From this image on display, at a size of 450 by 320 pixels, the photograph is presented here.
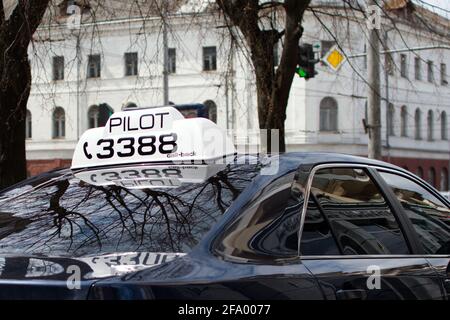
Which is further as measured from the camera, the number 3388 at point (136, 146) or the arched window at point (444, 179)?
the arched window at point (444, 179)

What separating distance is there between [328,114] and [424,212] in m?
35.2

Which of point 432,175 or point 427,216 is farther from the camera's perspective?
point 432,175

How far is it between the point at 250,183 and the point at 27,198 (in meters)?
1.15

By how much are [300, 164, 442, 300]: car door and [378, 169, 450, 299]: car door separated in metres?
0.09

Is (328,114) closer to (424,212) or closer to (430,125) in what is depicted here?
(430,125)

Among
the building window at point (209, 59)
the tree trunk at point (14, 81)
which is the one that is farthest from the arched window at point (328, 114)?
the tree trunk at point (14, 81)

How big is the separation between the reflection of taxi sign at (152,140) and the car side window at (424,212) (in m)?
0.91

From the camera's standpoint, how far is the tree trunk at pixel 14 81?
6.85 m

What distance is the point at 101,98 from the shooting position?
38906mm

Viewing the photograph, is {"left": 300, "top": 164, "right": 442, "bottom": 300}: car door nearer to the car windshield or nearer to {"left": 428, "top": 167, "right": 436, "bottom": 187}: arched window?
the car windshield

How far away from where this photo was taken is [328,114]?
125 feet

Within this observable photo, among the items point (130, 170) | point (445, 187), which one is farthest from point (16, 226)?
point (445, 187)

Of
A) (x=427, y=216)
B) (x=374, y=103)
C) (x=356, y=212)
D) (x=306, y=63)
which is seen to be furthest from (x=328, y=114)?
(x=356, y=212)

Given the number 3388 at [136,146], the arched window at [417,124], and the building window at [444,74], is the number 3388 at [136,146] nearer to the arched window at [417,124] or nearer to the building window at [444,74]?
the building window at [444,74]
